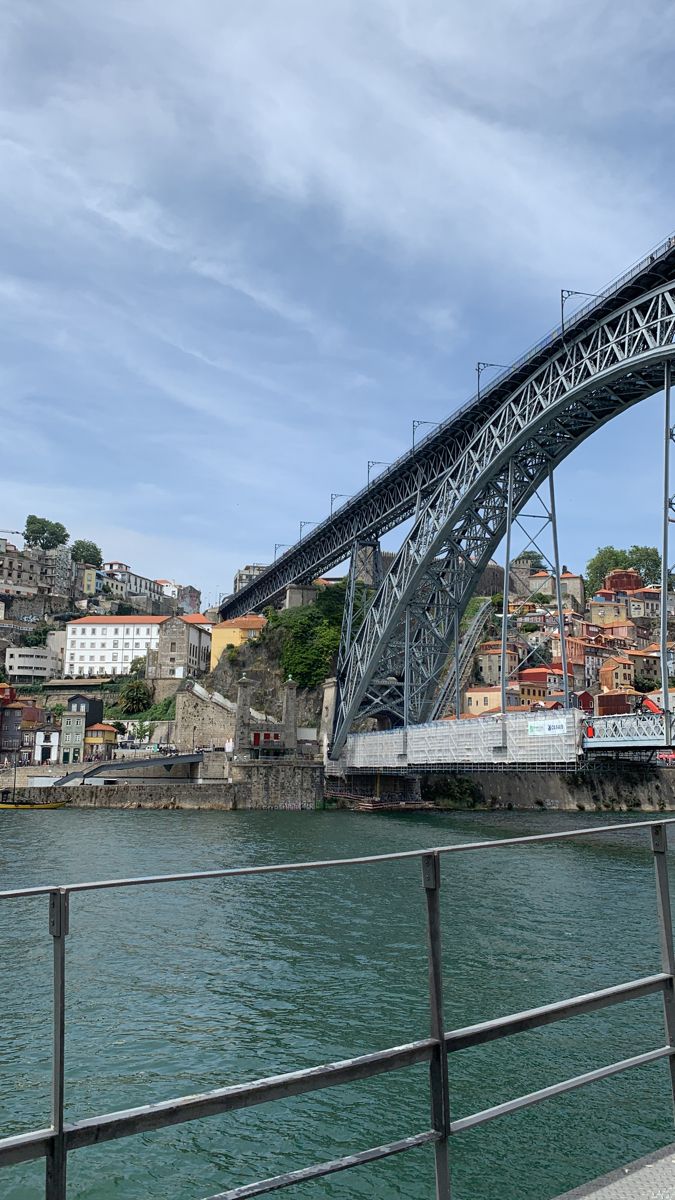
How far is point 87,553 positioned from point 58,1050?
110253 mm

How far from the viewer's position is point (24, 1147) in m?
2.29

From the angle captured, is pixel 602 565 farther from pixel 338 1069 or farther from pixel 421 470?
pixel 338 1069

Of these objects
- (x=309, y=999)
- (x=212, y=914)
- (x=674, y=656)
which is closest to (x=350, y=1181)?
(x=309, y=999)

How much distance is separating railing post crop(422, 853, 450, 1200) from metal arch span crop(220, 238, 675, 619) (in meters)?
23.0

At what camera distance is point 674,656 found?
191ft

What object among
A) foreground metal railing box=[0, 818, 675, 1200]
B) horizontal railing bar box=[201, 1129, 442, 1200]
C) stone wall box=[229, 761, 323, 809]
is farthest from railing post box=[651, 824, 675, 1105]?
stone wall box=[229, 761, 323, 809]

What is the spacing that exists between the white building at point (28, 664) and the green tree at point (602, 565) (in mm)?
54963

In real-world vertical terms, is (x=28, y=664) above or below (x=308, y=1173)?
above

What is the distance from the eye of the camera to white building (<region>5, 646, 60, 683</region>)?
75.2 m

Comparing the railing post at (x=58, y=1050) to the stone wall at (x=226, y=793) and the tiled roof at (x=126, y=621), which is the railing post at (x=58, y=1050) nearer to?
the stone wall at (x=226, y=793)

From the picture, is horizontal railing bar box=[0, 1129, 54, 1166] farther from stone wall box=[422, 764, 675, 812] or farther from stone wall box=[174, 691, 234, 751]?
stone wall box=[174, 691, 234, 751]

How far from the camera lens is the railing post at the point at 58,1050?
2.32m

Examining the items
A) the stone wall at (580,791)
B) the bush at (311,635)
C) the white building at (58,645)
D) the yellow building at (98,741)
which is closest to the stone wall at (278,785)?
the stone wall at (580,791)

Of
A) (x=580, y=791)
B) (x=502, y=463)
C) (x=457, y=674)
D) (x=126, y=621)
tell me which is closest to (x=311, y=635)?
(x=580, y=791)
